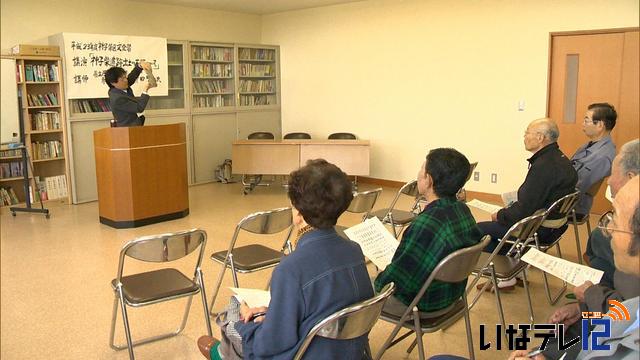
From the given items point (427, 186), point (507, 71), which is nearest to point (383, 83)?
point (507, 71)

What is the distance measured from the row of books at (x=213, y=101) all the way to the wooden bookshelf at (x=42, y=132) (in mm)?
2024

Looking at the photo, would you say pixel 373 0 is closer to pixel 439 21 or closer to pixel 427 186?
pixel 439 21

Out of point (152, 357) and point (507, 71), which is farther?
point (507, 71)

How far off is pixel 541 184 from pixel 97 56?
5.46 m

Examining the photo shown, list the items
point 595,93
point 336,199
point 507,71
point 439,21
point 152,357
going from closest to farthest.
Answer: point 336,199
point 152,357
point 595,93
point 507,71
point 439,21

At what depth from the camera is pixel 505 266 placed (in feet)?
10.1

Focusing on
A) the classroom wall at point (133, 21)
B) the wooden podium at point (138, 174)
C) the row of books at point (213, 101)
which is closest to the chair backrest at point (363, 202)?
the wooden podium at point (138, 174)

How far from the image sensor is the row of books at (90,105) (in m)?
6.77

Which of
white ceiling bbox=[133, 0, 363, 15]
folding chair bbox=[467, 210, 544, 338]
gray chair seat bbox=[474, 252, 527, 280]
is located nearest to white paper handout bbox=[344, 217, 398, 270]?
folding chair bbox=[467, 210, 544, 338]

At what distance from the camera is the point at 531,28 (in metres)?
6.22

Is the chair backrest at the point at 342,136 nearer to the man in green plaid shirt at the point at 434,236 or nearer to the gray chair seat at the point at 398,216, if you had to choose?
the gray chair seat at the point at 398,216

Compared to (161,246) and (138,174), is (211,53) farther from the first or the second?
(161,246)

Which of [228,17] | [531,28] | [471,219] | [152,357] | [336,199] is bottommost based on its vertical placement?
[152,357]

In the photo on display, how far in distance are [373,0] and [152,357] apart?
19.8 feet
